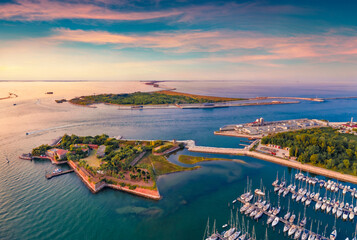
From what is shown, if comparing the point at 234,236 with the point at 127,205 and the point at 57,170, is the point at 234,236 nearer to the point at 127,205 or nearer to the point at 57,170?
the point at 127,205

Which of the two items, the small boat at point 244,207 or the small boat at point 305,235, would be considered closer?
the small boat at point 305,235

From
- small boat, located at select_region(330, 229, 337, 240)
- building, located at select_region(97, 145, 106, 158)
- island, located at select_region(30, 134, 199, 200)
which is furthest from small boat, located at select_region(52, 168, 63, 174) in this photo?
small boat, located at select_region(330, 229, 337, 240)

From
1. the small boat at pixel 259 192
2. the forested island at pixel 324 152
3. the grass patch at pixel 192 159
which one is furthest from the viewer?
the grass patch at pixel 192 159

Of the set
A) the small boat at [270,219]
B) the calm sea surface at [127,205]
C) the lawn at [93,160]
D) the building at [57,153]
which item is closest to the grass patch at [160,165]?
the calm sea surface at [127,205]

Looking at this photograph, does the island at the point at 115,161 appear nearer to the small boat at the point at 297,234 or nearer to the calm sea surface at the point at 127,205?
the calm sea surface at the point at 127,205

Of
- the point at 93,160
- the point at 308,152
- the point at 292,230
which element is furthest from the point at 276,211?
the point at 93,160

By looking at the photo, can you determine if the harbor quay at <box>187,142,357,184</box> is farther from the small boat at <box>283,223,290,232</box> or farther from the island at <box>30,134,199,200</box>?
the small boat at <box>283,223,290,232</box>

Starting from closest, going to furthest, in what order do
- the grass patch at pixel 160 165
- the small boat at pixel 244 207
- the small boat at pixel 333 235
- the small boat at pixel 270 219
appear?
1. the small boat at pixel 333 235
2. the small boat at pixel 270 219
3. the small boat at pixel 244 207
4. the grass patch at pixel 160 165

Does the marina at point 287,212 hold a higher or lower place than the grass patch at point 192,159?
lower
